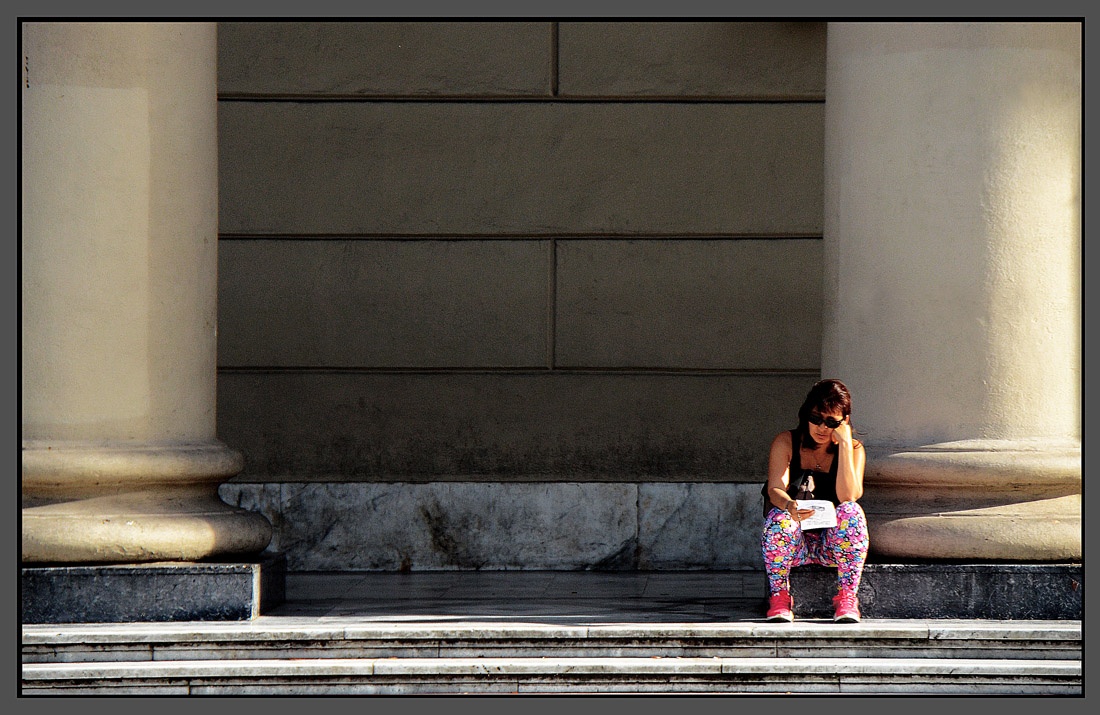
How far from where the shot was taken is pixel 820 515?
253 inches

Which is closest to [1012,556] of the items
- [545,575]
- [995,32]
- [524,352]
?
[995,32]

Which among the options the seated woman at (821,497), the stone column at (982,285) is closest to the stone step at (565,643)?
the seated woman at (821,497)

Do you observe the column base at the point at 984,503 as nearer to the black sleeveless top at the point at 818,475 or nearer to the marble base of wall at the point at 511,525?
the black sleeveless top at the point at 818,475

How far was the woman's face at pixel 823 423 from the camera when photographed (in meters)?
6.50

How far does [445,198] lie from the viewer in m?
9.57

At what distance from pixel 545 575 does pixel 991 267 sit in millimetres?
3615

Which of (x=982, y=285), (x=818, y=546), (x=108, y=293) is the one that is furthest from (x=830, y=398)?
(x=108, y=293)

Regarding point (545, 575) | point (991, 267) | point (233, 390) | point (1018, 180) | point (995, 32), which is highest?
point (995, 32)

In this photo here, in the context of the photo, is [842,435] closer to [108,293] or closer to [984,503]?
[984,503]

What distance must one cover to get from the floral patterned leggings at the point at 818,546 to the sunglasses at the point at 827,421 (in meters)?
0.36

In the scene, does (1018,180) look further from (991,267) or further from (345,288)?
(345,288)

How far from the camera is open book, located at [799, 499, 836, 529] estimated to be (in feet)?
21.0

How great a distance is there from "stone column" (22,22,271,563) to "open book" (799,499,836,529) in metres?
2.73

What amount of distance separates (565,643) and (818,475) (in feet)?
4.89
